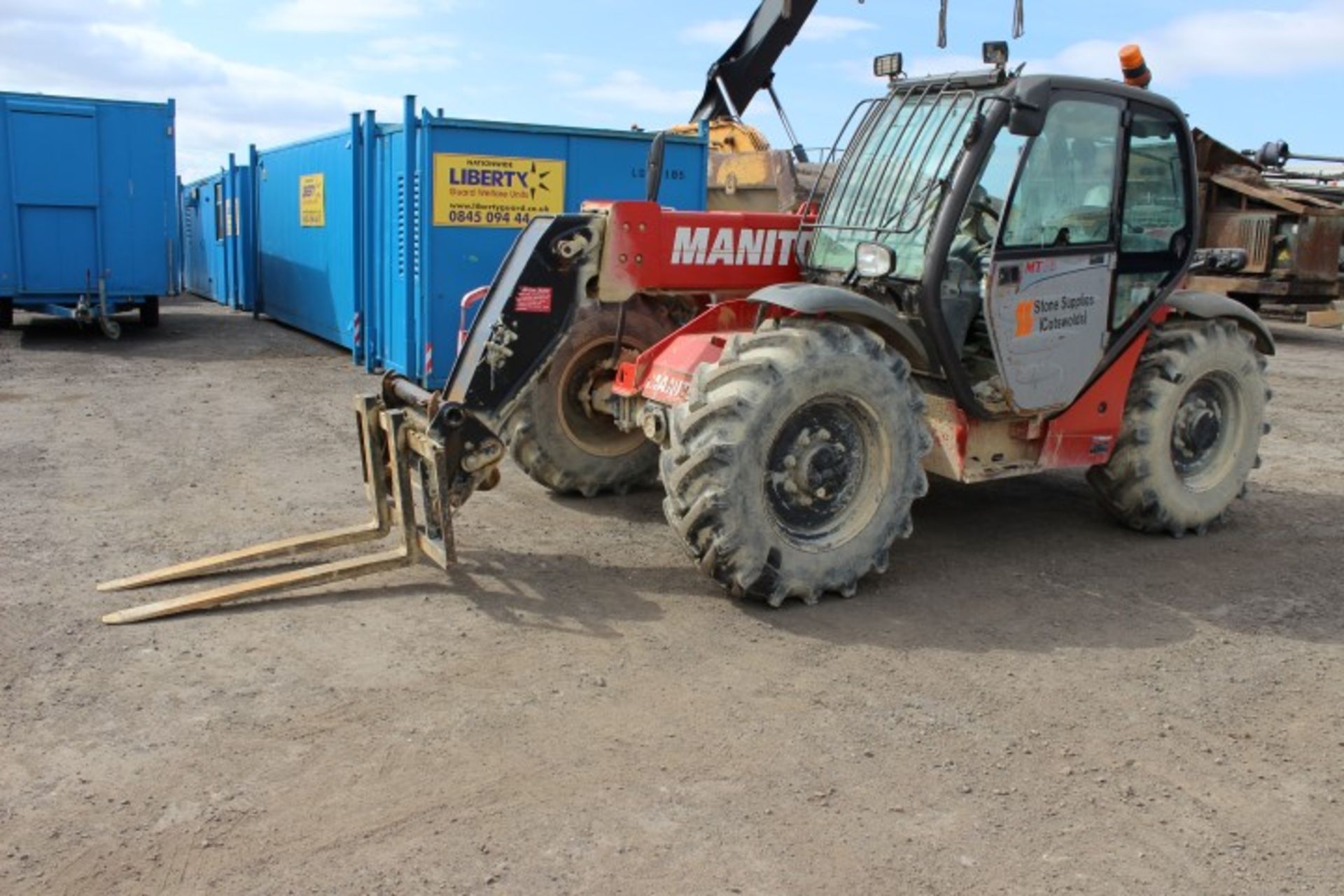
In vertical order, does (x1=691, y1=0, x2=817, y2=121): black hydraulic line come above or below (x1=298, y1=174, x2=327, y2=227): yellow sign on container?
above

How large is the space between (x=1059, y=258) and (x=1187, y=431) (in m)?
1.58

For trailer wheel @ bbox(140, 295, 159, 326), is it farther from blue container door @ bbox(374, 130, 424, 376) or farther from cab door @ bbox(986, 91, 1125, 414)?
cab door @ bbox(986, 91, 1125, 414)

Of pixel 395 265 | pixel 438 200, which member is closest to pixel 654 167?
pixel 438 200

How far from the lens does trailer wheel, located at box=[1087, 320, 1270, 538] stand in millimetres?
6527

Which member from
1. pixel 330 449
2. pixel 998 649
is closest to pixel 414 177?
pixel 330 449

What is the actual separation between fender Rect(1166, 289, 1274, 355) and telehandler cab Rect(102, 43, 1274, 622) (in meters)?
0.02

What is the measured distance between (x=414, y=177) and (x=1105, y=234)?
22.3 feet

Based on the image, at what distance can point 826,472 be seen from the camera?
5.47 m

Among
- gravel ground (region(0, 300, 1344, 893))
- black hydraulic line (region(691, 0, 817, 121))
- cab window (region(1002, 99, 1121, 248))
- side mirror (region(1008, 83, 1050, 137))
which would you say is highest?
black hydraulic line (region(691, 0, 817, 121))

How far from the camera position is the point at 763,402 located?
512 centimetres

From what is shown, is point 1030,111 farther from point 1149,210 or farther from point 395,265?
point 395,265

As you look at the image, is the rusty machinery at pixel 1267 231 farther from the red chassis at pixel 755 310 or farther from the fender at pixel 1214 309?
the red chassis at pixel 755 310

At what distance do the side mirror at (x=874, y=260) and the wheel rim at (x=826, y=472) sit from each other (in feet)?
2.24

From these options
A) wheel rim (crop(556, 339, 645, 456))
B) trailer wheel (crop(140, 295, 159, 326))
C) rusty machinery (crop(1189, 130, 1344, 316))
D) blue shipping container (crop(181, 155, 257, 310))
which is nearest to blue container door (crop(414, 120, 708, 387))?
wheel rim (crop(556, 339, 645, 456))
